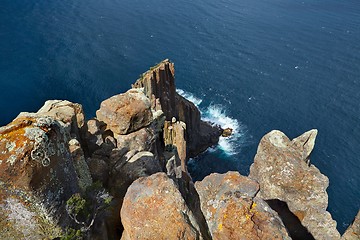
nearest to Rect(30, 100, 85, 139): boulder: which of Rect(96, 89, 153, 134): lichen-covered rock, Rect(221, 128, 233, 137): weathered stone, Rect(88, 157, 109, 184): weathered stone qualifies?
Rect(96, 89, 153, 134): lichen-covered rock

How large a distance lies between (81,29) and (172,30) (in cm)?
4233

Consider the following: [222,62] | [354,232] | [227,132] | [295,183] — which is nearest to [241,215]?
[354,232]

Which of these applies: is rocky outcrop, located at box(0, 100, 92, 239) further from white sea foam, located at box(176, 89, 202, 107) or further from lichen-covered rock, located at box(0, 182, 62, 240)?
white sea foam, located at box(176, 89, 202, 107)

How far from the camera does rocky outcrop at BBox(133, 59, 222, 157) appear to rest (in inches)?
2894

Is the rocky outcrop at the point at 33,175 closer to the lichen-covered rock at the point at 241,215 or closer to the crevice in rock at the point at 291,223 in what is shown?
the lichen-covered rock at the point at 241,215

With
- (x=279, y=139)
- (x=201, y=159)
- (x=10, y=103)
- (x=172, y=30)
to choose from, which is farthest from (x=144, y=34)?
(x=279, y=139)

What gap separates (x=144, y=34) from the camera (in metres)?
147

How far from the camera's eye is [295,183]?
27.2 m

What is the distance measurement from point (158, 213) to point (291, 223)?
1452 cm

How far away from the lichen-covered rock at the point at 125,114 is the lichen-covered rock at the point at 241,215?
1704 centimetres

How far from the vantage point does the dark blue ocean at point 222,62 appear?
94.8 meters

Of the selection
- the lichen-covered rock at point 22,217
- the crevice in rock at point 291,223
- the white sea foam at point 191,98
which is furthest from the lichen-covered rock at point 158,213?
the white sea foam at point 191,98

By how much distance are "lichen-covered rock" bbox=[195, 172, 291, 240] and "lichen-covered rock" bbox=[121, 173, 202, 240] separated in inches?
57.5

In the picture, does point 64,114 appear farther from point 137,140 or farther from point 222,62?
point 222,62
